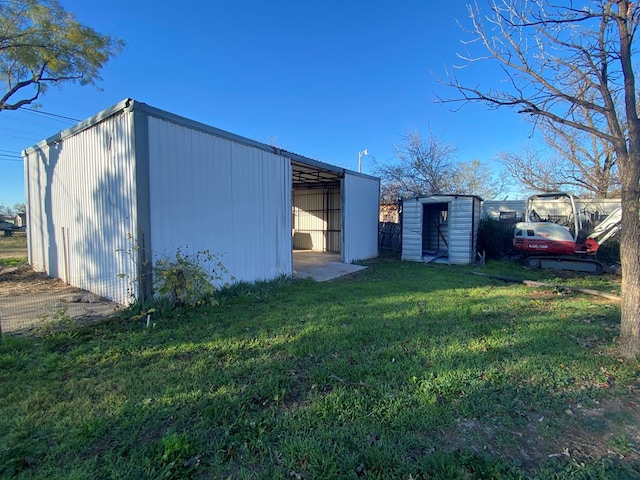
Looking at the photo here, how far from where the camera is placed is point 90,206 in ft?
19.5

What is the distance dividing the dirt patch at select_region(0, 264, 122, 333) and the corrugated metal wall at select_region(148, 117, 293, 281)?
1.36m

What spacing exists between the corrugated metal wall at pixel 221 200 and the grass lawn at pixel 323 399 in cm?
175

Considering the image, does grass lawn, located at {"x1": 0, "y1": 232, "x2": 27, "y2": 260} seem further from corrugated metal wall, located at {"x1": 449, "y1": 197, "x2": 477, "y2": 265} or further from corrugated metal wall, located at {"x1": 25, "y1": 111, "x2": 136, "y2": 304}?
corrugated metal wall, located at {"x1": 449, "y1": 197, "x2": 477, "y2": 265}

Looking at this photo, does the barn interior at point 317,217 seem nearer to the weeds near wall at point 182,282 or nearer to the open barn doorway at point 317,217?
the open barn doorway at point 317,217

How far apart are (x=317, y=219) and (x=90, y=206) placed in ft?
32.4

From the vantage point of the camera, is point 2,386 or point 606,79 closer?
point 2,386

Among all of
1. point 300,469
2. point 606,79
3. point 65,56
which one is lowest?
point 300,469

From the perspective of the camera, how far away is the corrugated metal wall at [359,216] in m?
10.7

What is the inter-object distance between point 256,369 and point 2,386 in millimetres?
2151

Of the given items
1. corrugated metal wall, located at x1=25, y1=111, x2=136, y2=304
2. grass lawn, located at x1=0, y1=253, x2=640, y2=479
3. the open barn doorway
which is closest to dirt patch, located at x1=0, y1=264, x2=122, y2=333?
corrugated metal wall, located at x1=25, y1=111, x2=136, y2=304

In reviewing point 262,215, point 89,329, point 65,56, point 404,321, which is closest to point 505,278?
point 404,321

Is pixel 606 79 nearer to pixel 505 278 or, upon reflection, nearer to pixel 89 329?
pixel 505 278

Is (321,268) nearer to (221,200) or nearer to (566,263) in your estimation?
(221,200)

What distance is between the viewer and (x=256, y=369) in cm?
300
